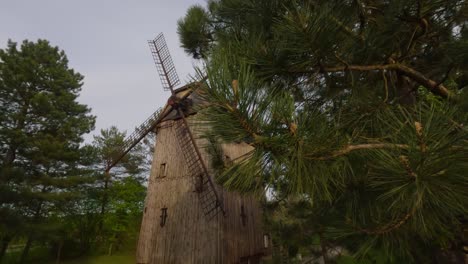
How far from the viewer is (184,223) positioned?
9086mm

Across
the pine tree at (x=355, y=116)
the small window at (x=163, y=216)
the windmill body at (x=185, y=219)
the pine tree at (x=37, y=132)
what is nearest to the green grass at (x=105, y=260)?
the pine tree at (x=37, y=132)

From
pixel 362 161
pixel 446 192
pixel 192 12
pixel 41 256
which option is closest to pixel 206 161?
pixel 192 12

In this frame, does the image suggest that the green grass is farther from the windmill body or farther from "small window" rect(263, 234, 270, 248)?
"small window" rect(263, 234, 270, 248)

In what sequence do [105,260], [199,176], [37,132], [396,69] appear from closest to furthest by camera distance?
[396,69], [199,176], [37,132], [105,260]

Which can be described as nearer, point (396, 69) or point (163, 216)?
point (396, 69)

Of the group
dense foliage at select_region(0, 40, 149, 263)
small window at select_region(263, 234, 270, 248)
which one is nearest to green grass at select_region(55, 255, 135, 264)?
dense foliage at select_region(0, 40, 149, 263)

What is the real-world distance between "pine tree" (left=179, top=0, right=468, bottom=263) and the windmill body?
547cm

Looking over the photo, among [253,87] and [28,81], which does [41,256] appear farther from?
[253,87]

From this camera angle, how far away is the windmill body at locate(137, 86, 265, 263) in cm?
852

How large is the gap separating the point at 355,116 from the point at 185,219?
26.1 feet

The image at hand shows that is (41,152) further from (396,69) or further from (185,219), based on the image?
(396,69)

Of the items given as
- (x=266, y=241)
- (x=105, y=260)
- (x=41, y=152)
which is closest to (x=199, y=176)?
(x=266, y=241)

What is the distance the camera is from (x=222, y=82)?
1.41 meters

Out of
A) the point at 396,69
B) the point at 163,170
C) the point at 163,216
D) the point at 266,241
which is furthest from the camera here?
the point at 266,241
